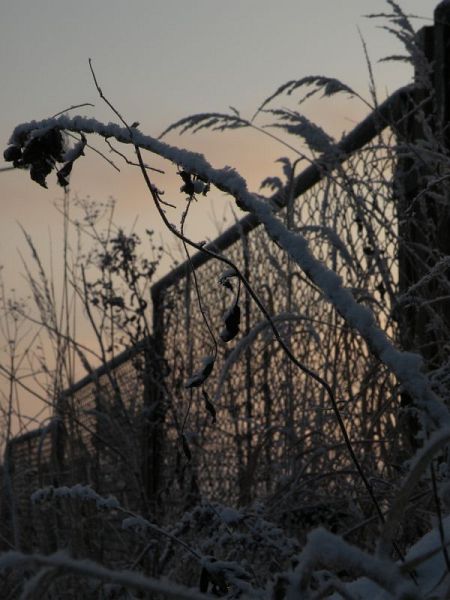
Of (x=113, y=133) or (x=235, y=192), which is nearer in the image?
(x=235, y=192)

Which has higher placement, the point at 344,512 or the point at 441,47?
the point at 441,47

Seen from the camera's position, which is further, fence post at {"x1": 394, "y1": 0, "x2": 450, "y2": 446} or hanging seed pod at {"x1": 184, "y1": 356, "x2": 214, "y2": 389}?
fence post at {"x1": 394, "y1": 0, "x2": 450, "y2": 446}

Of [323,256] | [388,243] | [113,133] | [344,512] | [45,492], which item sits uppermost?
[323,256]

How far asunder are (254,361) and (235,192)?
12.3 ft

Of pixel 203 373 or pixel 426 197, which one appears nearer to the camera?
pixel 203 373

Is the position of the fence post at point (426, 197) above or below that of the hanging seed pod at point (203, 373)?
above

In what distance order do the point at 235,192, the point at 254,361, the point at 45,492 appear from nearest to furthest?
the point at 235,192
the point at 45,492
the point at 254,361

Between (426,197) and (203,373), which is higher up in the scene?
(426,197)

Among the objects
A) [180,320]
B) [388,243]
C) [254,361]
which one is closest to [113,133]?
[388,243]

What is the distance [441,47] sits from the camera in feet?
12.2

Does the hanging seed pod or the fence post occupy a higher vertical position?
the fence post

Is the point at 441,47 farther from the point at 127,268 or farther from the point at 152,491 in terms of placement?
the point at 152,491

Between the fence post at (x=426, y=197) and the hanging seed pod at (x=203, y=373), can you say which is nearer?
the hanging seed pod at (x=203, y=373)

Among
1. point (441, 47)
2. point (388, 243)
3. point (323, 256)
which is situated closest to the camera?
point (388, 243)
